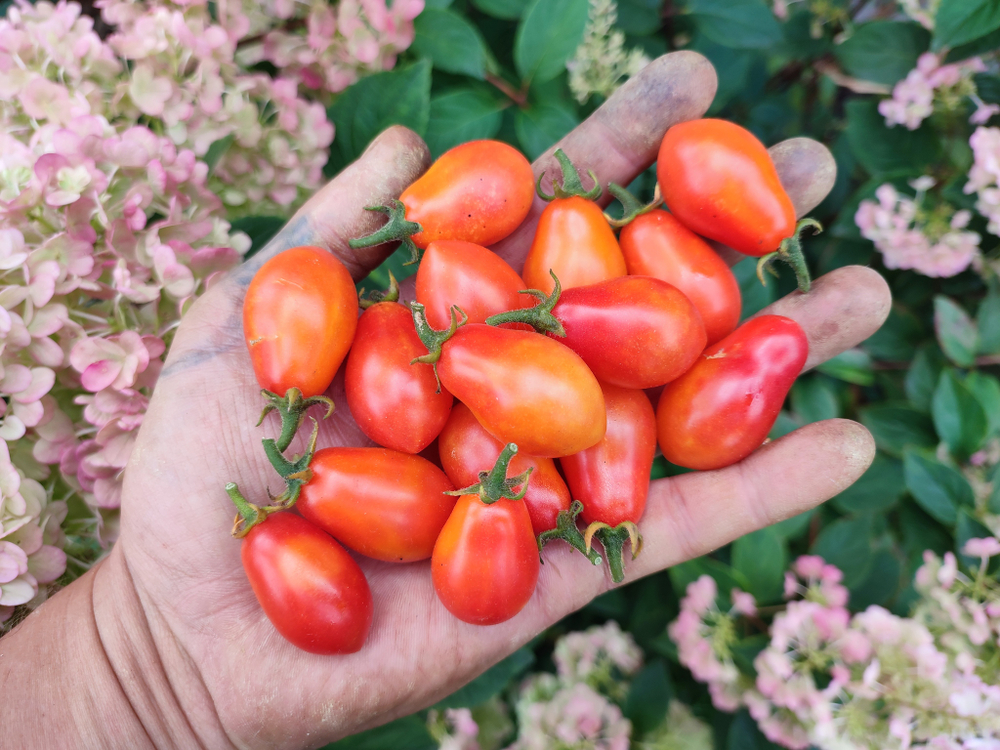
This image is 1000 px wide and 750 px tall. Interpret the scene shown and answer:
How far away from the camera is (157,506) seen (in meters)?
1.36

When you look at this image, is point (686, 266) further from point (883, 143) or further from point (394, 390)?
point (883, 143)

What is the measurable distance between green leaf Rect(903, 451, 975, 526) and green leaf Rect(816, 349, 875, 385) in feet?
1.43

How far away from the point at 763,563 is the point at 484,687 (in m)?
0.78

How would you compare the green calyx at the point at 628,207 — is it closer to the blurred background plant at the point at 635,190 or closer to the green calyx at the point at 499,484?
the blurred background plant at the point at 635,190

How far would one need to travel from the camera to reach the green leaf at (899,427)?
1.91m

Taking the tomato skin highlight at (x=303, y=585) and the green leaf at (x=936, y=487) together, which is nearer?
the tomato skin highlight at (x=303, y=585)

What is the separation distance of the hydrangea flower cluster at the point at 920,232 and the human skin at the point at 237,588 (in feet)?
1.16

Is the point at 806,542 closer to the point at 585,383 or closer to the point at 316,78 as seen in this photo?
the point at 585,383

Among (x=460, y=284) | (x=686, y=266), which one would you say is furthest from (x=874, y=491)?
(x=460, y=284)

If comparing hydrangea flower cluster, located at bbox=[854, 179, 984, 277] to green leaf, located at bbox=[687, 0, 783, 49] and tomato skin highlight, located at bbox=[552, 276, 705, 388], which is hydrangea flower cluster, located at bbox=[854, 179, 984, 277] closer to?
green leaf, located at bbox=[687, 0, 783, 49]

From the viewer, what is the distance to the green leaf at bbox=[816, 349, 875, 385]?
207 cm

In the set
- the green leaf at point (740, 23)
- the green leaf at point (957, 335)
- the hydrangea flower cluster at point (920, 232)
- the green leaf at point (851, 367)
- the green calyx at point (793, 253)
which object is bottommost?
the green leaf at point (851, 367)

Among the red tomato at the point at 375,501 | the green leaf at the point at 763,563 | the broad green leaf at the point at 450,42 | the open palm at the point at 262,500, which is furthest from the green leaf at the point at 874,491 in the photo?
the broad green leaf at the point at 450,42

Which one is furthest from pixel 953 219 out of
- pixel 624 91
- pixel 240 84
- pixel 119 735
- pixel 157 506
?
pixel 119 735
